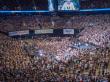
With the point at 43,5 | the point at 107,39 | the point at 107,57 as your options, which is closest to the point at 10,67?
the point at 107,57

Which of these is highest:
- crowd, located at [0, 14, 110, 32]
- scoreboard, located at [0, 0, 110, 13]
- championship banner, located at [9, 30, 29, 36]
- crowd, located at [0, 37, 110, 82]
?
scoreboard, located at [0, 0, 110, 13]

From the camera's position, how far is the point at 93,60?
21156 mm

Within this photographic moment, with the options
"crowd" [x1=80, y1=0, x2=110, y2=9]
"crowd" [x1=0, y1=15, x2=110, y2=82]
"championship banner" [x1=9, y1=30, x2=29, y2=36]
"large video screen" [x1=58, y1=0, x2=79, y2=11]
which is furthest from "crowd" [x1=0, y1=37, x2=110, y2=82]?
"crowd" [x1=80, y1=0, x2=110, y2=9]

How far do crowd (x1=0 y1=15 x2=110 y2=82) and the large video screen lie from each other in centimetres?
169

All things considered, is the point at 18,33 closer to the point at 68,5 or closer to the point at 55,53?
the point at 68,5

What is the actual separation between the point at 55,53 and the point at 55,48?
1.22 metres

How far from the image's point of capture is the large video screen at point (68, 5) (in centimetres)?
2811

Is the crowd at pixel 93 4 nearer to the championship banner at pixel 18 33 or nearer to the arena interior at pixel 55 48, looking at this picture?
the arena interior at pixel 55 48

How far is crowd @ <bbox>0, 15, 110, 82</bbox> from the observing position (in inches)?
699

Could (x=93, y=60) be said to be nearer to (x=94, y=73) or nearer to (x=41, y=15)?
(x=94, y=73)

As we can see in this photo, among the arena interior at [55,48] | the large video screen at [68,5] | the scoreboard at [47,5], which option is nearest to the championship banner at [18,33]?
the arena interior at [55,48]

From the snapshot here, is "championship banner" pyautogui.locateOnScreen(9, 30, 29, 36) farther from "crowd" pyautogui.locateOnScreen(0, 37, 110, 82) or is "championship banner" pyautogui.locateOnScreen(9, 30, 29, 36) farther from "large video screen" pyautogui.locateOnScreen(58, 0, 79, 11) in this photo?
"large video screen" pyautogui.locateOnScreen(58, 0, 79, 11)

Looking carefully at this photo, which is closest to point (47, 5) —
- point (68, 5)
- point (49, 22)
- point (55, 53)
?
point (49, 22)

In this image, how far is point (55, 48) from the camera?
25297mm
